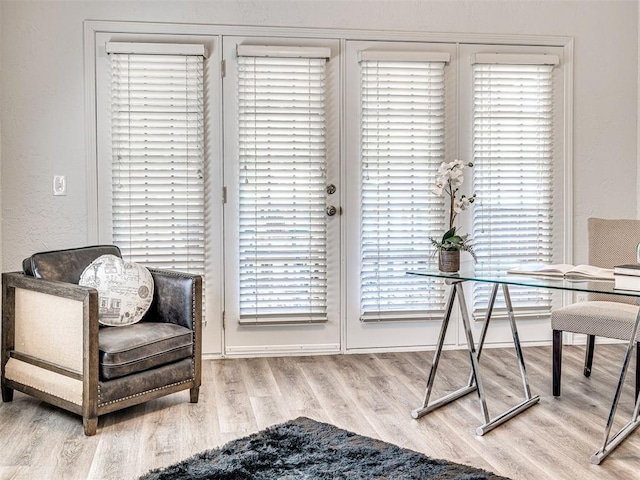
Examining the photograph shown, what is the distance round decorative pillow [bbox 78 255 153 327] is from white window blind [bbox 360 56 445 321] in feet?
5.45

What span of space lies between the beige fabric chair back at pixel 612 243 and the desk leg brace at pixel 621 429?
113 cm

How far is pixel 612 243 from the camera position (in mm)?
4230

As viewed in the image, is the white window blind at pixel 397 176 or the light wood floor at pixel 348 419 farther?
the white window blind at pixel 397 176

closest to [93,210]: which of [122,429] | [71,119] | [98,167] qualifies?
[98,167]

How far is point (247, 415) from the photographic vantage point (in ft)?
Result: 11.4

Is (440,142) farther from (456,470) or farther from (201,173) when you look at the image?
(456,470)

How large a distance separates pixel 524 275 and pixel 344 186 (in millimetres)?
1792

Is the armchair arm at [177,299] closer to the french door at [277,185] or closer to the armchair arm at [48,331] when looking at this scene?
the armchair arm at [48,331]

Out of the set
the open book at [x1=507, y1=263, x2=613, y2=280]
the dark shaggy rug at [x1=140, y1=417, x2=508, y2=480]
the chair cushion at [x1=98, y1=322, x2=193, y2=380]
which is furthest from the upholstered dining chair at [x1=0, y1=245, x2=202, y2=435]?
the open book at [x1=507, y1=263, x2=613, y2=280]

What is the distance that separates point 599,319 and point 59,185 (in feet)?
10.8

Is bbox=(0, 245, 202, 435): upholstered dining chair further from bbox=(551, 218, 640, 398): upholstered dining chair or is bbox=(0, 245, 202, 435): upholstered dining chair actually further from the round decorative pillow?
bbox=(551, 218, 640, 398): upholstered dining chair

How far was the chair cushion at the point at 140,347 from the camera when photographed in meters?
3.25

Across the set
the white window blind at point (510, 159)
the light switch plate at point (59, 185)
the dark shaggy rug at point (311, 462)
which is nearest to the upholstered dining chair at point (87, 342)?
the dark shaggy rug at point (311, 462)

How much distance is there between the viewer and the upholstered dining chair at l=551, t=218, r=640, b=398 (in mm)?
3648
